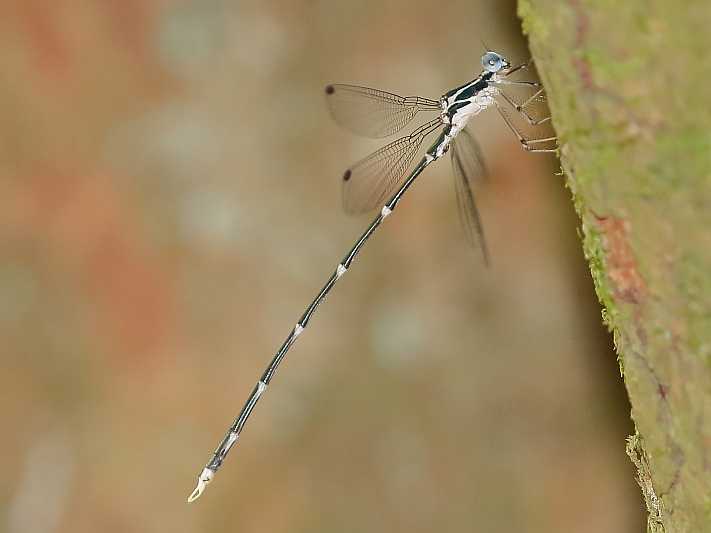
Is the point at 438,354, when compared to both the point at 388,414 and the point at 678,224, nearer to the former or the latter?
the point at 388,414

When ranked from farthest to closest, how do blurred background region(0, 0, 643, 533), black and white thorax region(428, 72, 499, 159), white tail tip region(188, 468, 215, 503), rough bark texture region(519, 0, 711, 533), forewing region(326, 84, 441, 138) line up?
blurred background region(0, 0, 643, 533)
forewing region(326, 84, 441, 138)
black and white thorax region(428, 72, 499, 159)
white tail tip region(188, 468, 215, 503)
rough bark texture region(519, 0, 711, 533)

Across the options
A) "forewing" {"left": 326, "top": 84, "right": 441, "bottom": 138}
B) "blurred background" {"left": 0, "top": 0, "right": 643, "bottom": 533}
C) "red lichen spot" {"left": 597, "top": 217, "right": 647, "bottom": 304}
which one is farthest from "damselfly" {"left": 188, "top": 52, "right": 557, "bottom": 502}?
"red lichen spot" {"left": 597, "top": 217, "right": 647, "bottom": 304}

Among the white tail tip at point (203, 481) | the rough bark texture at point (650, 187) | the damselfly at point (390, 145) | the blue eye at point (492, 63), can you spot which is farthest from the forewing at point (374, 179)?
the rough bark texture at point (650, 187)

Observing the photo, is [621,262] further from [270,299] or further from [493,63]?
[270,299]

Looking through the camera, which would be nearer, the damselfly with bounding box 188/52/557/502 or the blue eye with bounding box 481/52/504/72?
the blue eye with bounding box 481/52/504/72

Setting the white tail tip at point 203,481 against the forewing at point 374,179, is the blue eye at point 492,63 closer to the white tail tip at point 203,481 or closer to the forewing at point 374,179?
the forewing at point 374,179

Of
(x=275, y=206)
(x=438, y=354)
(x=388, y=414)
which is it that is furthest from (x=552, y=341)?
(x=275, y=206)

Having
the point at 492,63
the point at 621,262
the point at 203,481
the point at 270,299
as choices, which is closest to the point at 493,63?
the point at 492,63

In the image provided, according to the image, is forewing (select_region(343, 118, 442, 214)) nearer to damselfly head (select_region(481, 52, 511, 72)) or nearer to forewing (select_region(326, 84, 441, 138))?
forewing (select_region(326, 84, 441, 138))
